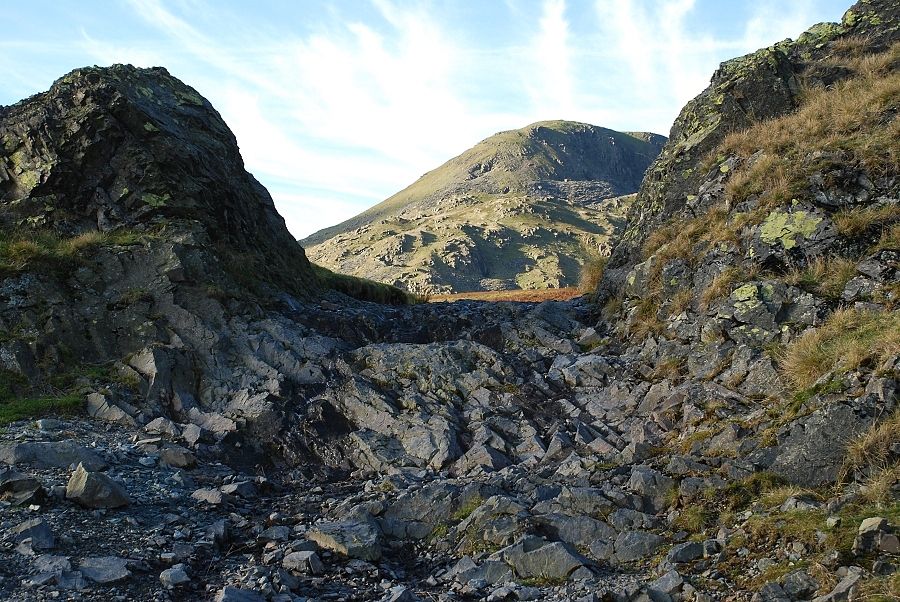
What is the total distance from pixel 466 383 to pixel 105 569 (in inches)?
374

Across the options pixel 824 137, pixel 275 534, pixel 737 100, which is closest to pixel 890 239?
pixel 824 137

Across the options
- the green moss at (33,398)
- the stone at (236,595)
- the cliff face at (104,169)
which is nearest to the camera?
the stone at (236,595)

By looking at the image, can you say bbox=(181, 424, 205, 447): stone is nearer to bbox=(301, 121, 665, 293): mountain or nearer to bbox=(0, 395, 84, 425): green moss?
bbox=(0, 395, 84, 425): green moss

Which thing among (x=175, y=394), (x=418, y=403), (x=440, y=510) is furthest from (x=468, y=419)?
(x=175, y=394)

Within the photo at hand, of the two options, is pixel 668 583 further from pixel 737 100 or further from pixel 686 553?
pixel 737 100

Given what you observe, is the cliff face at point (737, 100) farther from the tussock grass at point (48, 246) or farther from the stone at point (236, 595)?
the tussock grass at point (48, 246)

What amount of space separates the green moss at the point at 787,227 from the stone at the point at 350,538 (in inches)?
463

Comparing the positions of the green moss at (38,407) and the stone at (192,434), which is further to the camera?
the stone at (192,434)

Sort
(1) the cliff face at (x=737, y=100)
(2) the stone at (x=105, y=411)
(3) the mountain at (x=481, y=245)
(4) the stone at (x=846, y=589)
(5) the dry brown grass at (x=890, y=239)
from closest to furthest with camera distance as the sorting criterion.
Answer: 1. (4) the stone at (x=846, y=589)
2. (5) the dry brown grass at (x=890, y=239)
3. (2) the stone at (x=105, y=411)
4. (1) the cliff face at (x=737, y=100)
5. (3) the mountain at (x=481, y=245)

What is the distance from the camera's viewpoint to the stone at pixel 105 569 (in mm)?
7707

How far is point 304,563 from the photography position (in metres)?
8.62

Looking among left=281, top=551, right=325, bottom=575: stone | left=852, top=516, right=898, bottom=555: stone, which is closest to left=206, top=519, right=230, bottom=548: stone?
left=281, top=551, right=325, bottom=575: stone

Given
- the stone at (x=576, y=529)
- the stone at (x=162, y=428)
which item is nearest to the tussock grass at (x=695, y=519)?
the stone at (x=576, y=529)

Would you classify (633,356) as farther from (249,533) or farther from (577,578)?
(249,533)
